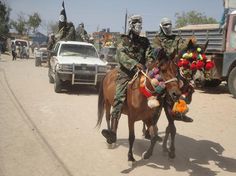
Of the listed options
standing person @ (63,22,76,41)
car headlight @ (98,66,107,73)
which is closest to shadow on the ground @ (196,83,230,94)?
car headlight @ (98,66,107,73)

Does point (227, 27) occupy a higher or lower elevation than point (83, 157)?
higher

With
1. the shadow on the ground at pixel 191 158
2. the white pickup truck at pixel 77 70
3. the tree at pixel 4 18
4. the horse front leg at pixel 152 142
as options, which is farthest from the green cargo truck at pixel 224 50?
the tree at pixel 4 18

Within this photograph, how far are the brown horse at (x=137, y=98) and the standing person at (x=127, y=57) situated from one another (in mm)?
148

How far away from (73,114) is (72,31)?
1068 cm

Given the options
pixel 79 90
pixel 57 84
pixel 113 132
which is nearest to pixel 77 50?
pixel 79 90

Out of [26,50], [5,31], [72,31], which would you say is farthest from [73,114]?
[5,31]

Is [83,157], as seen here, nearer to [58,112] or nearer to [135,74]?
[135,74]

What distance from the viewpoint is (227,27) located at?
12.9 m

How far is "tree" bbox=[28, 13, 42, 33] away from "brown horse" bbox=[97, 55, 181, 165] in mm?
82031

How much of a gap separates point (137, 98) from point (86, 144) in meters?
1.71

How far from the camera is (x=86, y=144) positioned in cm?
658

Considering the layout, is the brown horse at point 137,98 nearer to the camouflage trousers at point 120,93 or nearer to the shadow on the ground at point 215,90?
the camouflage trousers at point 120,93

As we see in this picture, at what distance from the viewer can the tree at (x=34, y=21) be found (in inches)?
3351

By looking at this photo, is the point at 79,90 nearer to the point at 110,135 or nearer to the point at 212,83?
the point at 212,83
